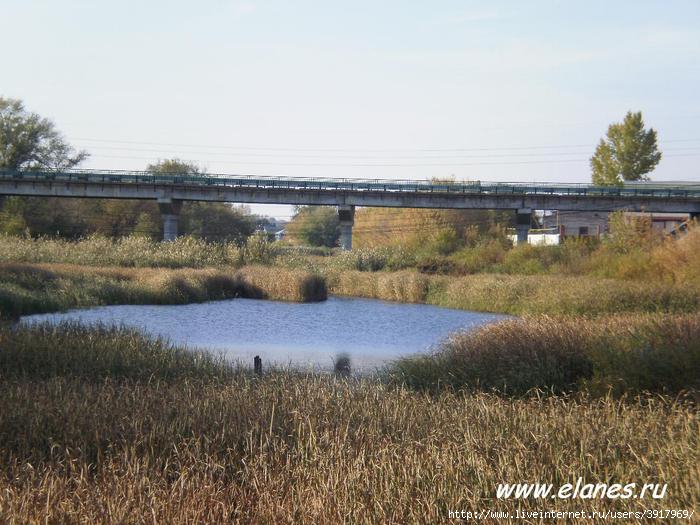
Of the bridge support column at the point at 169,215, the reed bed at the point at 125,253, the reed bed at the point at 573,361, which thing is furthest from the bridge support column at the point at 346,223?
the reed bed at the point at 573,361

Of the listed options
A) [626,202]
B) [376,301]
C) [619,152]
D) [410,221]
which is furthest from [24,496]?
[619,152]

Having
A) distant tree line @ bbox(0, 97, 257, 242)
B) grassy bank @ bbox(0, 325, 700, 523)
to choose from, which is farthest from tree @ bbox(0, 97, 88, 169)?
grassy bank @ bbox(0, 325, 700, 523)

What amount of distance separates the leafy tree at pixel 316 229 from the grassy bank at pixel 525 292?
234 feet

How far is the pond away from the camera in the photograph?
22.6 m

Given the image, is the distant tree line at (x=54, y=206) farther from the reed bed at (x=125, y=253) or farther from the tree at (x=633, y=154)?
the tree at (x=633, y=154)

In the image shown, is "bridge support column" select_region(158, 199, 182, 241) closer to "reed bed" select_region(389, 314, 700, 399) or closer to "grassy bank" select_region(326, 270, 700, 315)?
"grassy bank" select_region(326, 270, 700, 315)

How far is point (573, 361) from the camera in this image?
15.0 metres

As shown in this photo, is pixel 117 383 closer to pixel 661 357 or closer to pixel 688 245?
pixel 661 357

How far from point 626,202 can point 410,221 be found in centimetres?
2084

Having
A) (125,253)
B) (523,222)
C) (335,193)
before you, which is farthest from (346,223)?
(125,253)

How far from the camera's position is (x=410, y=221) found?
265ft

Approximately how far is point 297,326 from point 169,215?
1515 inches

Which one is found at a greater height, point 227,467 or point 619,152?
point 619,152

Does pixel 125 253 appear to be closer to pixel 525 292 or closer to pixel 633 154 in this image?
pixel 525 292
